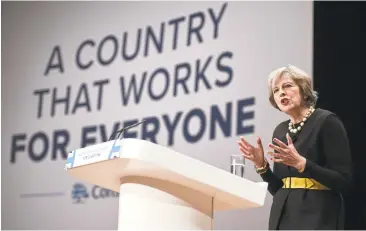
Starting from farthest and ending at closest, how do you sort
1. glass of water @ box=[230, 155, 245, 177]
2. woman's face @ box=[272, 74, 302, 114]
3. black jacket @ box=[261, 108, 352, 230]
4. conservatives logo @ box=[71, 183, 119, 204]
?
conservatives logo @ box=[71, 183, 119, 204] < glass of water @ box=[230, 155, 245, 177] < woman's face @ box=[272, 74, 302, 114] < black jacket @ box=[261, 108, 352, 230]

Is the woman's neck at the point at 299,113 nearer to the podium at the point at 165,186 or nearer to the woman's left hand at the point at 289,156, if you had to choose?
the woman's left hand at the point at 289,156

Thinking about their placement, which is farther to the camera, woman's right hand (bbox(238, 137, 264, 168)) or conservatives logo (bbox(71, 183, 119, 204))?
conservatives logo (bbox(71, 183, 119, 204))

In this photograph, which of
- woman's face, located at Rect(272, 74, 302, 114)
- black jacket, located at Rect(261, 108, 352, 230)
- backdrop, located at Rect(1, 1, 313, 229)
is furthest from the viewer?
backdrop, located at Rect(1, 1, 313, 229)

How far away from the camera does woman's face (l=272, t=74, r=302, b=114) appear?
2.19 m

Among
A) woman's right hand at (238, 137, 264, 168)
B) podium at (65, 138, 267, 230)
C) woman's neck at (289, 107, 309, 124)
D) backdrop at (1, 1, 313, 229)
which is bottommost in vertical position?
podium at (65, 138, 267, 230)

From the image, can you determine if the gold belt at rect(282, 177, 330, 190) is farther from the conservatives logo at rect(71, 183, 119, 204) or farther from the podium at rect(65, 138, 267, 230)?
the conservatives logo at rect(71, 183, 119, 204)

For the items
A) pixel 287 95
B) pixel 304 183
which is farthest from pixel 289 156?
pixel 287 95

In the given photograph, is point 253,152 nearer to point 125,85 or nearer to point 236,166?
point 236,166

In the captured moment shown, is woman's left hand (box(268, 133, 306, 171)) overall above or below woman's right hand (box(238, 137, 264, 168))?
below

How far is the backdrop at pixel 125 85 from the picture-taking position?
3.54 m

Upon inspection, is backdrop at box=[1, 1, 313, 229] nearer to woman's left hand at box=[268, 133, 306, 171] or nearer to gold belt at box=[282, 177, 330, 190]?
gold belt at box=[282, 177, 330, 190]

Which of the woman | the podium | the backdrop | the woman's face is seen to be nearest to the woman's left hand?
the woman

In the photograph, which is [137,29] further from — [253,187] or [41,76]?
[253,187]

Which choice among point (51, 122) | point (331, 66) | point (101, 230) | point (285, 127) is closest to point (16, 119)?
point (51, 122)
